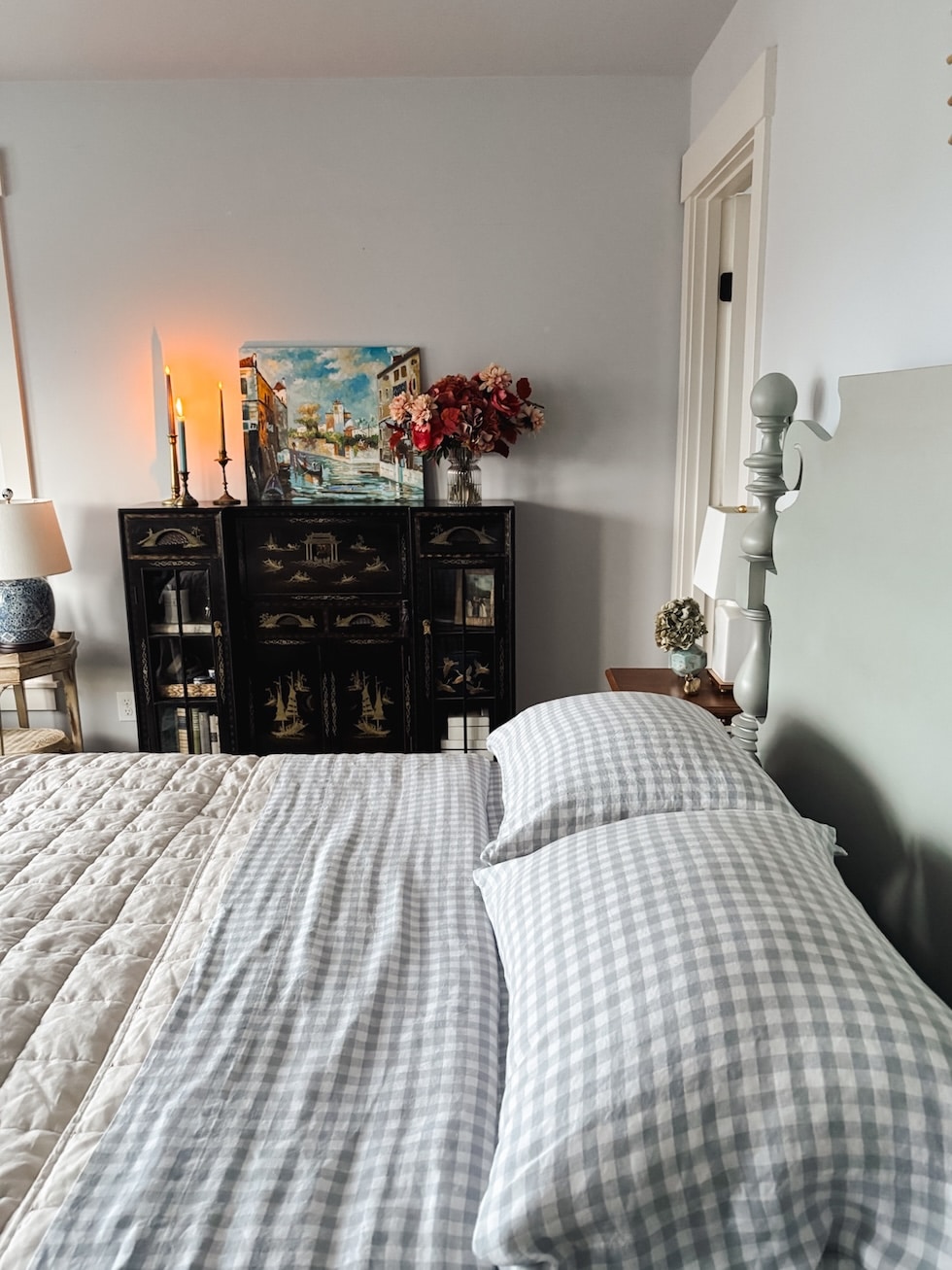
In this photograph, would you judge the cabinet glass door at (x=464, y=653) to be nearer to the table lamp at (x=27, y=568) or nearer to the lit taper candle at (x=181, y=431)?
the lit taper candle at (x=181, y=431)

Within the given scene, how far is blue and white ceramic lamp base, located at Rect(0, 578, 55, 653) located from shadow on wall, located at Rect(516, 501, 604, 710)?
1.62 m

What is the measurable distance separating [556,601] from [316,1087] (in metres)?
2.47

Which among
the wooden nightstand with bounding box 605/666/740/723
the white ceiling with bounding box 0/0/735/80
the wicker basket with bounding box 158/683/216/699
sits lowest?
the wicker basket with bounding box 158/683/216/699

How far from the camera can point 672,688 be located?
8.25ft

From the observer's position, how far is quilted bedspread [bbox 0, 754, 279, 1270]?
0.97 m

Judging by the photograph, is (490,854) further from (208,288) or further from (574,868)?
(208,288)

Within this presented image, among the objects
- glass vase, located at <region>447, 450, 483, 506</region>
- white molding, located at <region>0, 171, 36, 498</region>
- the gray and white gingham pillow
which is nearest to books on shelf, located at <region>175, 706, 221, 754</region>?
white molding, located at <region>0, 171, 36, 498</region>

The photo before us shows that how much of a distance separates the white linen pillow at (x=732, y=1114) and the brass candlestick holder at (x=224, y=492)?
251cm

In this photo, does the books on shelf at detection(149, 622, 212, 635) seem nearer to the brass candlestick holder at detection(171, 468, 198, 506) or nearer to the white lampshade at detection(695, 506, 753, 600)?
the brass candlestick holder at detection(171, 468, 198, 506)

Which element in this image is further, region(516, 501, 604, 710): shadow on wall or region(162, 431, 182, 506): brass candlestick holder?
region(516, 501, 604, 710): shadow on wall

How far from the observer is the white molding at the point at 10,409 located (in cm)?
321

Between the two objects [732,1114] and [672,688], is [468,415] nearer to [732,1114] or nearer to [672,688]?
[672,688]

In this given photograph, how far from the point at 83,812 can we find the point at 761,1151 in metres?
1.38

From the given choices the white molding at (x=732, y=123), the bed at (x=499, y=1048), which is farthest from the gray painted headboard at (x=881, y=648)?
the white molding at (x=732, y=123)
